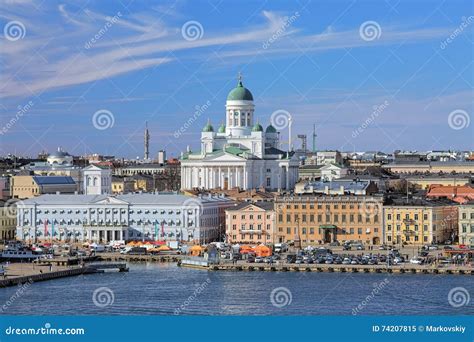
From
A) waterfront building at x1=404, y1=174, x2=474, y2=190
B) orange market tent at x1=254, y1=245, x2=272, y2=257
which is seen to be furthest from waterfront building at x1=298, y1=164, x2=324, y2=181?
orange market tent at x1=254, y1=245, x2=272, y2=257

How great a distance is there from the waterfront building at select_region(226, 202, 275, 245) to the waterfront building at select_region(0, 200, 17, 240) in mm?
4729

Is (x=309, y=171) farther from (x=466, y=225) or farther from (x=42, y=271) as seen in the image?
(x=42, y=271)

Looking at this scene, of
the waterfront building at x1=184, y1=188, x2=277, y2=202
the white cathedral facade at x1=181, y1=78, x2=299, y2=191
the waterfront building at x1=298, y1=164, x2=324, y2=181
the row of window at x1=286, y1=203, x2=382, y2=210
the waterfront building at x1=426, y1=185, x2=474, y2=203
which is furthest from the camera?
the waterfront building at x1=298, y1=164, x2=324, y2=181

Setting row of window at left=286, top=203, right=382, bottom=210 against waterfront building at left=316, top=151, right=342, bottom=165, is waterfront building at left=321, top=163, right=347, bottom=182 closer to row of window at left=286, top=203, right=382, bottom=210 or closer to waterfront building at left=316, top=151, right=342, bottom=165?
waterfront building at left=316, top=151, right=342, bottom=165

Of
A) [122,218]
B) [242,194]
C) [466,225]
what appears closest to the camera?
[466,225]

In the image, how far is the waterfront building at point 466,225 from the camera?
25141 mm

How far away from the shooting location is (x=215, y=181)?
3681cm

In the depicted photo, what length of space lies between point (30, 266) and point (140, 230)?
4.90m

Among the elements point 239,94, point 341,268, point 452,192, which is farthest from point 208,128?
point 341,268

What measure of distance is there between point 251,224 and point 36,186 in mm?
9890

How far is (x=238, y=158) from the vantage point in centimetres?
3666

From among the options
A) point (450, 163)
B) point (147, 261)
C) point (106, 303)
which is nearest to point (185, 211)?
point (147, 261)

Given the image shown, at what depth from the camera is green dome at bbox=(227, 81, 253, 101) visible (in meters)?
38.9

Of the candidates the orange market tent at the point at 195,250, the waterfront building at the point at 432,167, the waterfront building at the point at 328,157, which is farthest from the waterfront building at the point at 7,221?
the waterfront building at the point at 328,157
